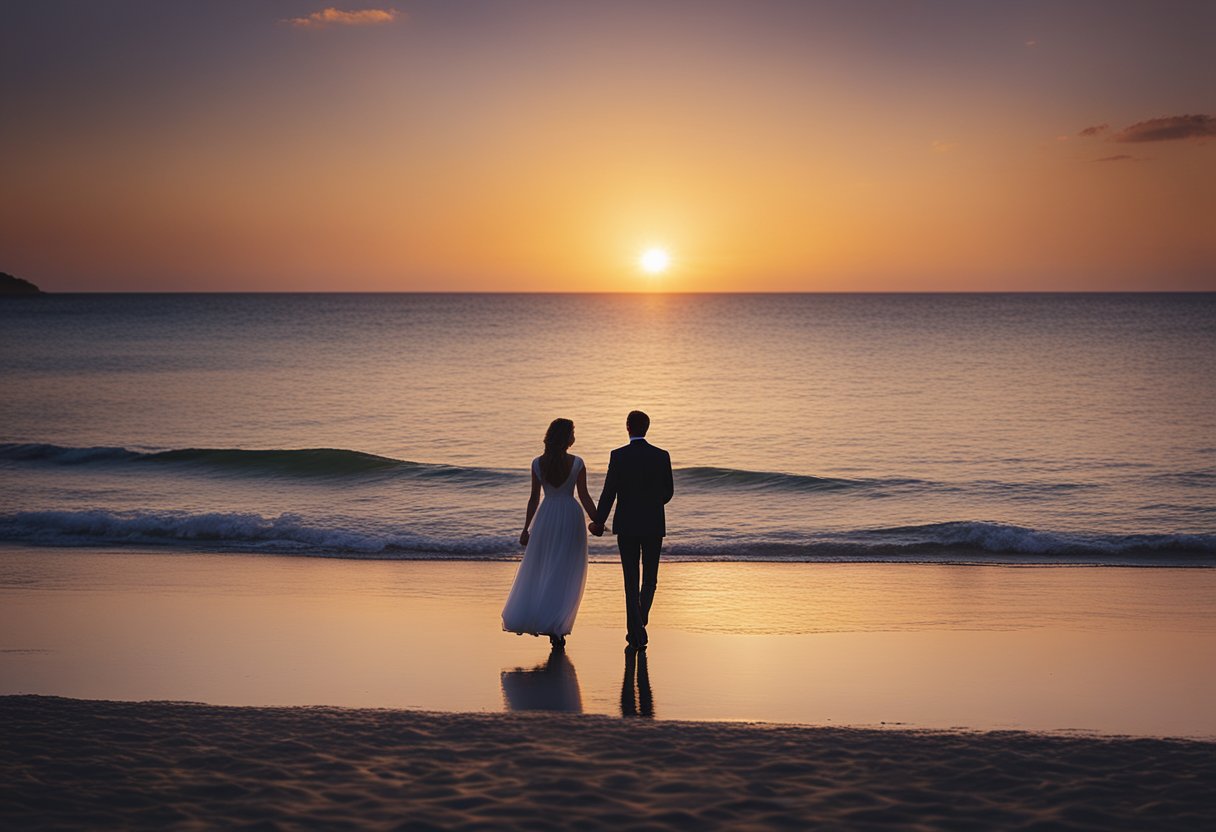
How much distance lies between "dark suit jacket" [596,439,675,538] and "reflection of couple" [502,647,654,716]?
113 centimetres

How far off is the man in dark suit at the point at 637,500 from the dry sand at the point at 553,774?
2.37 meters

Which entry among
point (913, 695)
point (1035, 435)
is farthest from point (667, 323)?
point (913, 695)

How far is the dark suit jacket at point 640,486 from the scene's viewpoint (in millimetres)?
9422

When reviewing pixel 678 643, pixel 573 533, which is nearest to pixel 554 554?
pixel 573 533

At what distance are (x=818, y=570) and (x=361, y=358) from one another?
50509mm

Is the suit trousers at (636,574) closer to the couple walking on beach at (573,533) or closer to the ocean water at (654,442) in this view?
the couple walking on beach at (573,533)

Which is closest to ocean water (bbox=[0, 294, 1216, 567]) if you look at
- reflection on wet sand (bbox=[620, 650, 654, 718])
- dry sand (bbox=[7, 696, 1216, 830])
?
reflection on wet sand (bbox=[620, 650, 654, 718])

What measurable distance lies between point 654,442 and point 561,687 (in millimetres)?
20657

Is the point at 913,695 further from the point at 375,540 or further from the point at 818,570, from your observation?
the point at 375,540

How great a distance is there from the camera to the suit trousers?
942 centimetres

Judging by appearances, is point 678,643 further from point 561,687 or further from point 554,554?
point 561,687

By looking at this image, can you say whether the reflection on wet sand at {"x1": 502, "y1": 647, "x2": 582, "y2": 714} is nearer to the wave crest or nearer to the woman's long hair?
the woman's long hair

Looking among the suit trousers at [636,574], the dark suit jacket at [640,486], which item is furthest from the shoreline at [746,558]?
the dark suit jacket at [640,486]

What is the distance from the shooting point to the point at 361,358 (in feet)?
200
